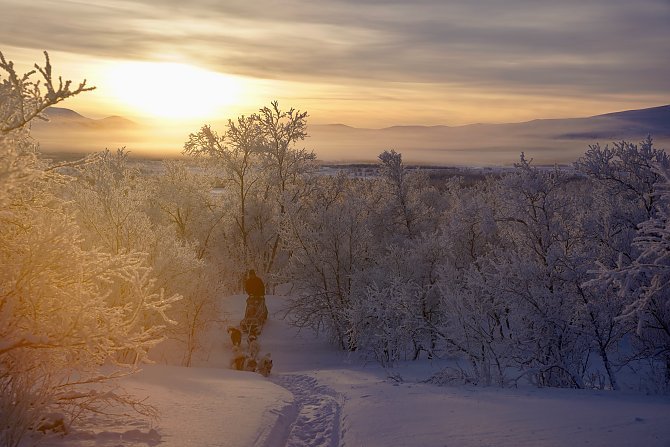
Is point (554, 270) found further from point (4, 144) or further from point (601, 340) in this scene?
point (4, 144)

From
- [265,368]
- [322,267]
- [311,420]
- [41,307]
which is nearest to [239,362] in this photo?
[265,368]

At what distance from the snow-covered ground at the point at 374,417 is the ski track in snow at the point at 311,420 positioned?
0.02 metres

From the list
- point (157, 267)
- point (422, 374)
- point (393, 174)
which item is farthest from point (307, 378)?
point (393, 174)

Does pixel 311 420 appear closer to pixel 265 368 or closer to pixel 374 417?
pixel 374 417

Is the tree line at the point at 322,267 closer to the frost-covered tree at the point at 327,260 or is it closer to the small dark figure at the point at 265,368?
the frost-covered tree at the point at 327,260

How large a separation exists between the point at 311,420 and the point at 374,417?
1.16m

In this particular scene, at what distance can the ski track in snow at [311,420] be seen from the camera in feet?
27.7

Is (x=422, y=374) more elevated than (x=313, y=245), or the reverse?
(x=313, y=245)

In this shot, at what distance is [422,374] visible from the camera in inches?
672

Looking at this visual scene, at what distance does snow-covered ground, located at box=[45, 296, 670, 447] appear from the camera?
7.20 m

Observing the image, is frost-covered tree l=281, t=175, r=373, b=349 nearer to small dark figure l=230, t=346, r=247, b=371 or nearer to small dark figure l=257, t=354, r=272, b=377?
small dark figure l=230, t=346, r=247, b=371

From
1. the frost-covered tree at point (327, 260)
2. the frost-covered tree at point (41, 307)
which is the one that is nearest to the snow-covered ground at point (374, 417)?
the frost-covered tree at point (41, 307)

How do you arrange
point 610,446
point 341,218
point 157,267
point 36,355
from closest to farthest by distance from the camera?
point 36,355 < point 610,446 < point 157,267 < point 341,218

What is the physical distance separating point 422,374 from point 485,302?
9.94 ft
